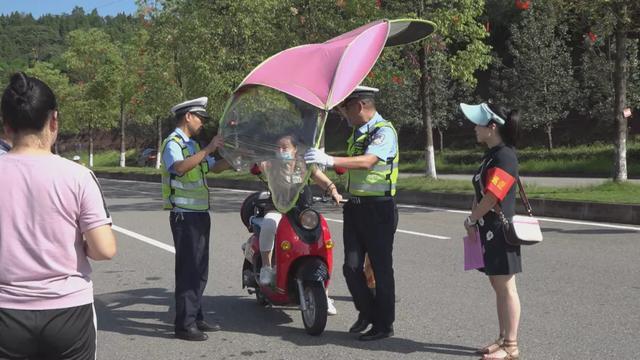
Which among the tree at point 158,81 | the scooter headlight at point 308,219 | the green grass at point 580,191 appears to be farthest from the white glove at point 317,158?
the tree at point 158,81

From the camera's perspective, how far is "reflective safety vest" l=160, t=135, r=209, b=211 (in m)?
5.00

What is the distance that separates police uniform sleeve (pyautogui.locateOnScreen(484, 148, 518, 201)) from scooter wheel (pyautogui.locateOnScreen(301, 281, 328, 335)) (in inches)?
60.3

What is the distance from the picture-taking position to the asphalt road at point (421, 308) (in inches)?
186

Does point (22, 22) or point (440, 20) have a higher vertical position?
point (22, 22)

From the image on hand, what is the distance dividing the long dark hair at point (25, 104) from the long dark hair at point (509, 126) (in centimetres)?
283

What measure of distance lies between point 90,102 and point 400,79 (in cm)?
2409

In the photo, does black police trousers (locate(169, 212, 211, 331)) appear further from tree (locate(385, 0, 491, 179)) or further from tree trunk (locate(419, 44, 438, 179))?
tree trunk (locate(419, 44, 438, 179))

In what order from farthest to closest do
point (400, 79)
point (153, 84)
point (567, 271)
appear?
point (153, 84)
point (400, 79)
point (567, 271)

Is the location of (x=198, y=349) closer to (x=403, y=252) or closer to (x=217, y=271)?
(x=217, y=271)

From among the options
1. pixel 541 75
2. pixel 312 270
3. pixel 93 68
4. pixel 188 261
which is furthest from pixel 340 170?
pixel 93 68

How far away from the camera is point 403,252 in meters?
8.57

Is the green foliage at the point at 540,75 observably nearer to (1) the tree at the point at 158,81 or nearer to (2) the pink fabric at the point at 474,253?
(1) the tree at the point at 158,81

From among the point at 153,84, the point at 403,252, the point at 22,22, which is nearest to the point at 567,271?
the point at 403,252

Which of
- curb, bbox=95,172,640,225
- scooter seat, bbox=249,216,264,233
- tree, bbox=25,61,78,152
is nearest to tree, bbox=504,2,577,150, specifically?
curb, bbox=95,172,640,225
